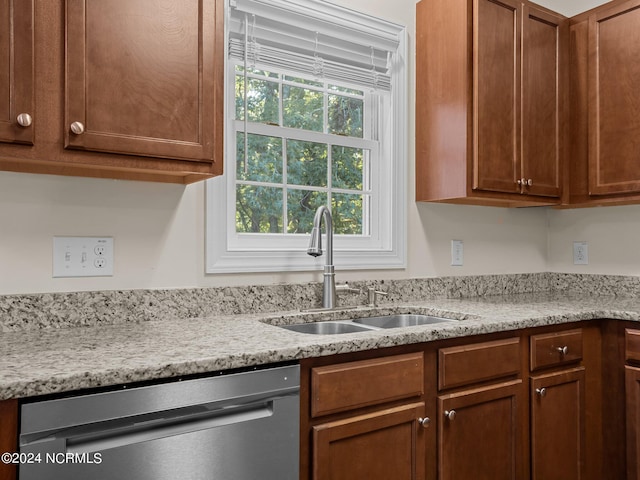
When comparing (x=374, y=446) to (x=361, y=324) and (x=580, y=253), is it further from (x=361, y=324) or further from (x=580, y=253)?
(x=580, y=253)

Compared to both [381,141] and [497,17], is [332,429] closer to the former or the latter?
[381,141]

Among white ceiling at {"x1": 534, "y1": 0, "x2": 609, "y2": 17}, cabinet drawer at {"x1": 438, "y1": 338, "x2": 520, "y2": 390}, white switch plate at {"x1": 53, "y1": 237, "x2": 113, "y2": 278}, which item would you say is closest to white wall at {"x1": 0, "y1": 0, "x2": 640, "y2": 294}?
white switch plate at {"x1": 53, "y1": 237, "x2": 113, "y2": 278}

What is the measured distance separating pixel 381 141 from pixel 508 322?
1.02 m

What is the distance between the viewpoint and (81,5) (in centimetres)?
133

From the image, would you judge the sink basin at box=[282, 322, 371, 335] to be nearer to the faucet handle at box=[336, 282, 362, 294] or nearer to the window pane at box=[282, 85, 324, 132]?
the faucet handle at box=[336, 282, 362, 294]

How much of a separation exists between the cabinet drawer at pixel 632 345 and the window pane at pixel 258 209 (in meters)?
1.41

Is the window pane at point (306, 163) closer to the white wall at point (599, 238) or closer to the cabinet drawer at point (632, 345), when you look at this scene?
the cabinet drawer at point (632, 345)

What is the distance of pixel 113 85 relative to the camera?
1377mm

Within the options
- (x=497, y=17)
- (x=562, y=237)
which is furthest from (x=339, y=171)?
(x=562, y=237)

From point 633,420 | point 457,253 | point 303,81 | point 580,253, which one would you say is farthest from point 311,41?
point 633,420

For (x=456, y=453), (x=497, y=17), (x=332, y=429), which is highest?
(x=497, y=17)

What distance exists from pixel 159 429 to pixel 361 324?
100cm

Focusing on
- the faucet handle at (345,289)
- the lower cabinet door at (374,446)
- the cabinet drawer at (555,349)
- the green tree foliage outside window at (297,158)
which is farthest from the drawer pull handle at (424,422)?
the green tree foliage outside window at (297,158)

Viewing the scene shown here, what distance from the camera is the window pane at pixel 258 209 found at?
207cm
